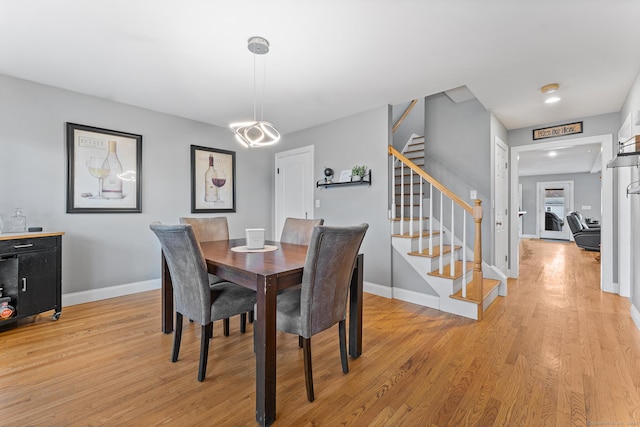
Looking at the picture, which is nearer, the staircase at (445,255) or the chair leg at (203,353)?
the chair leg at (203,353)

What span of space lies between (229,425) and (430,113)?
4173mm

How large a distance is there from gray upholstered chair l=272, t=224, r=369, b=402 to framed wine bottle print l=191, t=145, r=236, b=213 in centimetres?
288

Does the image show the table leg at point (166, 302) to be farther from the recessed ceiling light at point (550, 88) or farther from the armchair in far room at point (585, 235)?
the armchair in far room at point (585, 235)

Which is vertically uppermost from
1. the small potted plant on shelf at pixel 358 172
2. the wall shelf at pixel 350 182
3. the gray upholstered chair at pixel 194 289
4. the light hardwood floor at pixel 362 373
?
the small potted plant on shelf at pixel 358 172

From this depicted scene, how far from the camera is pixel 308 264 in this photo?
1539 mm

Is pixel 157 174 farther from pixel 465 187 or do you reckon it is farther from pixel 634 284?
pixel 634 284

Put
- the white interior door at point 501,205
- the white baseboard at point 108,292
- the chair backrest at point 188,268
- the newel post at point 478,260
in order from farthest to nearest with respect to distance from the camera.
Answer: the white interior door at point 501,205, the white baseboard at point 108,292, the newel post at point 478,260, the chair backrest at point 188,268

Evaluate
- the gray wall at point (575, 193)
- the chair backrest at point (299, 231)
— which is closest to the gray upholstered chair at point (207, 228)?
the chair backrest at point (299, 231)

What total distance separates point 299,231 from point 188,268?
1.23m

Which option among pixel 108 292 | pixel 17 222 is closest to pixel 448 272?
pixel 108 292

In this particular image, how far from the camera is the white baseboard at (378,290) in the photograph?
3469mm

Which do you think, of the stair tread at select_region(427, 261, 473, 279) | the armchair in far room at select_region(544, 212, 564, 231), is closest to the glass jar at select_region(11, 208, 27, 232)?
the stair tread at select_region(427, 261, 473, 279)

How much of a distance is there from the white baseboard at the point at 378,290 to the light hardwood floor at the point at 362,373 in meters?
0.54

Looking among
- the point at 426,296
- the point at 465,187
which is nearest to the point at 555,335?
the point at 426,296
